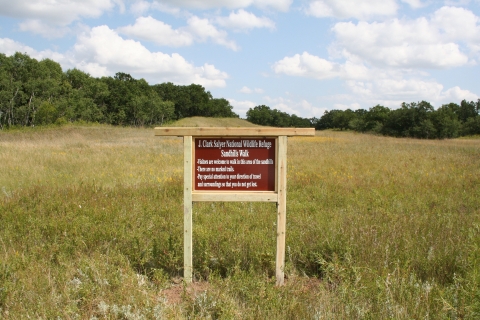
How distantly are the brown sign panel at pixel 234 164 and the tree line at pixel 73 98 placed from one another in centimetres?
5526

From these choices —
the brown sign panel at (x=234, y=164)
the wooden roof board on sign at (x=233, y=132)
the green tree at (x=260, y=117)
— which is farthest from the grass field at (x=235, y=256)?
the green tree at (x=260, y=117)

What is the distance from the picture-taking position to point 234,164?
4.38 m

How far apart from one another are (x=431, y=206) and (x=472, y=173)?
564 cm

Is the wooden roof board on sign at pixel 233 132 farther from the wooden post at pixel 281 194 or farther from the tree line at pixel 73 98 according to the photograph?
the tree line at pixel 73 98

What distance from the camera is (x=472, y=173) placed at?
12.0 meters

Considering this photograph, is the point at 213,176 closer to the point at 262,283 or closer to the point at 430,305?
the point at 262,283

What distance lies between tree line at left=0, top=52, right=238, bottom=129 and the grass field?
172ft

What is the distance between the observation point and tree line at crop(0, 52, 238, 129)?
58.2 m

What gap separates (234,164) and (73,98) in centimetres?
7138

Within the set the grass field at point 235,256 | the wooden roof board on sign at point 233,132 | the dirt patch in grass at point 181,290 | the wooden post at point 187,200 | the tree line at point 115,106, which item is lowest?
the dirt patch in grass at point 181,290

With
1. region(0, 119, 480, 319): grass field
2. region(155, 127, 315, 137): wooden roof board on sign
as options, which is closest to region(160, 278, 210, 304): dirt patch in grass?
region(0, 119, 480, 319): grass field

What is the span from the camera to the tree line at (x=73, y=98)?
58.2m

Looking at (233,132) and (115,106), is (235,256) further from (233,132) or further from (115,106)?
(115,106)

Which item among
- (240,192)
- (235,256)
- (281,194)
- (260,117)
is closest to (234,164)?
(240,192)
